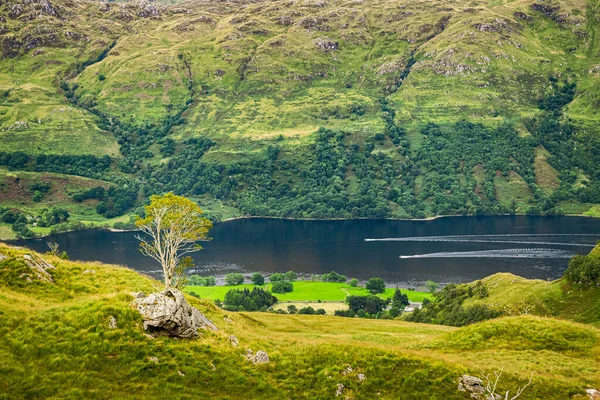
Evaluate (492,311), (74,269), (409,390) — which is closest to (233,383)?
(409,390)

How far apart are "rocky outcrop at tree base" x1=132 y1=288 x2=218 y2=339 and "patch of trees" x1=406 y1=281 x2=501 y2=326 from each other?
77304 mm

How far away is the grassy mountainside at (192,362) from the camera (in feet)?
92.7

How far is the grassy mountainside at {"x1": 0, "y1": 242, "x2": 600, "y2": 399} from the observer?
92.7 ft

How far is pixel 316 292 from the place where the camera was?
178625 mm

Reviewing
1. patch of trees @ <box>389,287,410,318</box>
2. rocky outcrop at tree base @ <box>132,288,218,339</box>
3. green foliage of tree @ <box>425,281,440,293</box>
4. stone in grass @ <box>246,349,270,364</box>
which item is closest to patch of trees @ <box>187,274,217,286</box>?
patch of trees @ <box>389,287,410,318</box>

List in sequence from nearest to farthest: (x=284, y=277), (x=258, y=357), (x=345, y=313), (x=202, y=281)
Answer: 1. (x=258, y=357)
2. (x=345, y=313)
3. (x=202, y=281)
4. (x=284, y=277)

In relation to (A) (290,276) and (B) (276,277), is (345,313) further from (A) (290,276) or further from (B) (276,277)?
(B) (276,277)

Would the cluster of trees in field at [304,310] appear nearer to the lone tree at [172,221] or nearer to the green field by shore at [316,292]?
the green field by shore at [316,292]

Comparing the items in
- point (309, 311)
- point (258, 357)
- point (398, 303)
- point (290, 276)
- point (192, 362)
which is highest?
point (192, 362)

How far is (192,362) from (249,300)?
127m

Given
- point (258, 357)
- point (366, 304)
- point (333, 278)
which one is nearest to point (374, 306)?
point (366, 304)

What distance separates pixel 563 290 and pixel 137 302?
83790mm

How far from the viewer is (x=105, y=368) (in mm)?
29344

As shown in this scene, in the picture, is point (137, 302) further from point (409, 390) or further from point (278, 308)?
point (278, 308)
